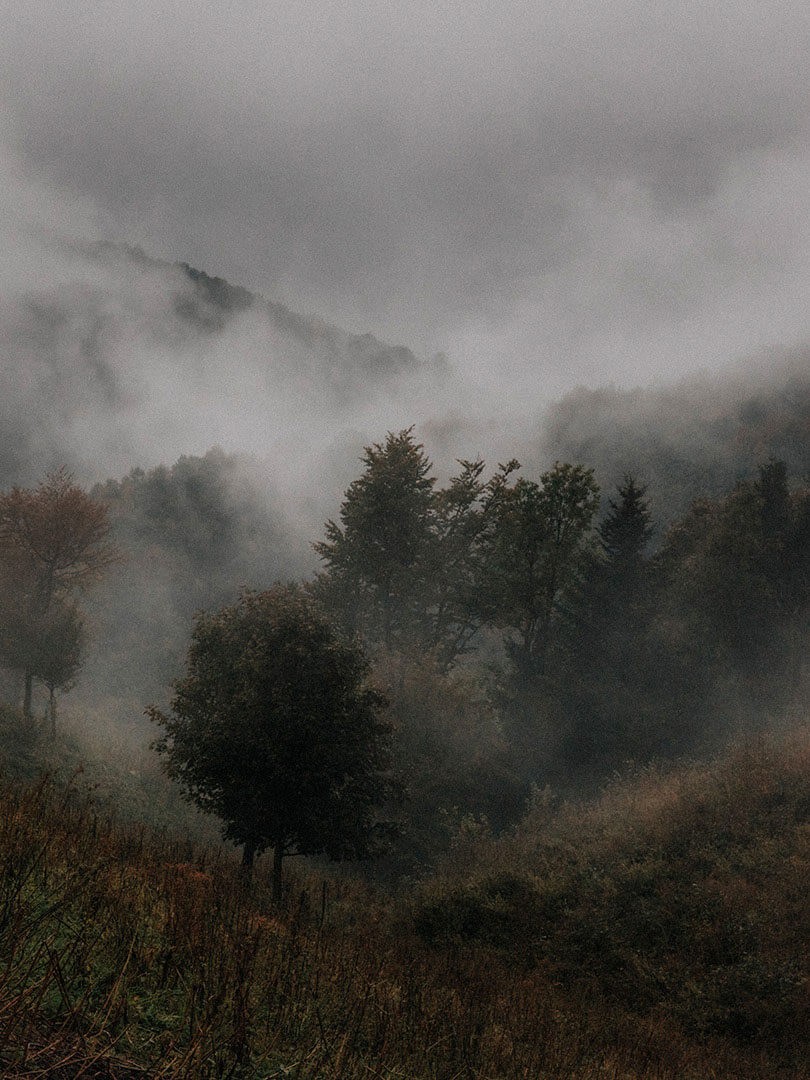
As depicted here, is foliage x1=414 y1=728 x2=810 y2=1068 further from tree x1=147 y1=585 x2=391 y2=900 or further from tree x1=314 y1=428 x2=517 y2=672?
tree x1=314 y1=428 x2=517 y2=672

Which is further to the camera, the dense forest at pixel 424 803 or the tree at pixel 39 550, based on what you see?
the tree at pixel 39 550

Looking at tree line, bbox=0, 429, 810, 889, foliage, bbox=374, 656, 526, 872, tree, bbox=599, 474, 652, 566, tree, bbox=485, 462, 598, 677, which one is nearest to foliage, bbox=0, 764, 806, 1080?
tree line, bbox=0, 429, 810, 889

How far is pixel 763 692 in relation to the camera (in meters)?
28.9

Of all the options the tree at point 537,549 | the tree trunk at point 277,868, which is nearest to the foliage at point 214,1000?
the tree trunk at point 277,868

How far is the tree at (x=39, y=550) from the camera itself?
2845 centimetres

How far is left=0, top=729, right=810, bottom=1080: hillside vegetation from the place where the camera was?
318cm

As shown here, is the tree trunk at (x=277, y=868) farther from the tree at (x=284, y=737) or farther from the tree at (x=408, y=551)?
the tree at (x=408, y=551)

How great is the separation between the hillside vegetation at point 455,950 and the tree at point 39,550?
18752mm

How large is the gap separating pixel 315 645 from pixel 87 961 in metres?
10.4

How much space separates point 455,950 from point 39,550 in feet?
86.6

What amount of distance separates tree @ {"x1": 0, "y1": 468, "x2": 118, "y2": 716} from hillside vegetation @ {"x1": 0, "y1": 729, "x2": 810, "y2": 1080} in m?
18.8

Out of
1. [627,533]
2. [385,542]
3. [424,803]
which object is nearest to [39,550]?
[385,542]

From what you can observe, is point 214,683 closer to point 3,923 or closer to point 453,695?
point 3,923

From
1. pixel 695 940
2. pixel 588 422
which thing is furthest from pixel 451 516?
pixel 588 422
